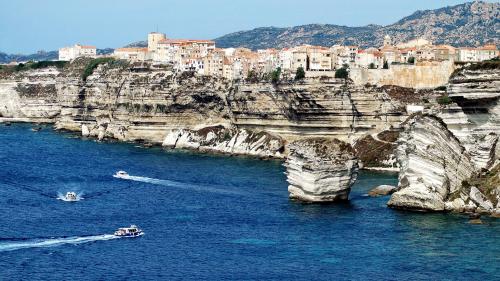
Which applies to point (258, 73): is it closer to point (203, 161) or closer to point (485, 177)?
point (203, 161)

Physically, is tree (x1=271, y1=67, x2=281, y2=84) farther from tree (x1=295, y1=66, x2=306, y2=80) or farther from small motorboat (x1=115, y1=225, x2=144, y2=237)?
small motorboat (x1=115, y1=225, x2=144, y2=237)

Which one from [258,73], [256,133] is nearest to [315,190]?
[256,133]

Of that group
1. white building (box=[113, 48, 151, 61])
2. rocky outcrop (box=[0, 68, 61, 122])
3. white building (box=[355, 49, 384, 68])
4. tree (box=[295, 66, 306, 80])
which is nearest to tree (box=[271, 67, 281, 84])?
tree (box=[295, 66, 306, 80])

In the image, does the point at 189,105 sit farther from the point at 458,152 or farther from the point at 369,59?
the point at 458,152

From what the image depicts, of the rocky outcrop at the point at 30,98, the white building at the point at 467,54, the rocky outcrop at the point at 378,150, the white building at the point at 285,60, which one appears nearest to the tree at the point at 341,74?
the rocky outcrop at the point at 378,150

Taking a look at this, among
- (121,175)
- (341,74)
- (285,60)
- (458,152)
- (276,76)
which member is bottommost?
(121,175)

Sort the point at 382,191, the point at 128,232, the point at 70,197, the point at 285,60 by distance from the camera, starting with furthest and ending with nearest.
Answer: the point at 285,60 → the point at 382,191 → the point at 70,197 → the point at 128,232

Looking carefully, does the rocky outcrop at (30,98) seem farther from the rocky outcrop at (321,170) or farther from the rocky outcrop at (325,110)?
the rocky outcrop at (321,170)

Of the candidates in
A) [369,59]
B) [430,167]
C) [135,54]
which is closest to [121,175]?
[430,167]
